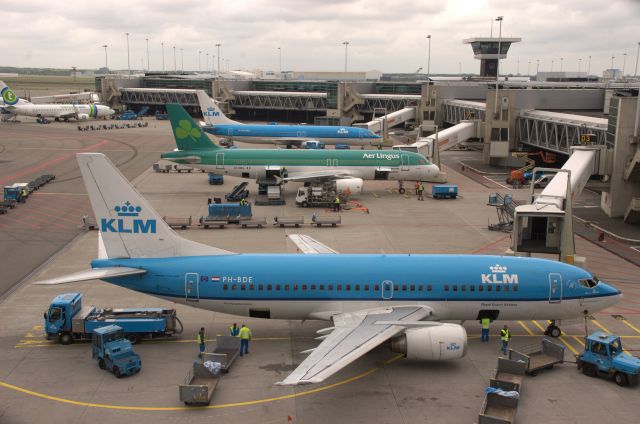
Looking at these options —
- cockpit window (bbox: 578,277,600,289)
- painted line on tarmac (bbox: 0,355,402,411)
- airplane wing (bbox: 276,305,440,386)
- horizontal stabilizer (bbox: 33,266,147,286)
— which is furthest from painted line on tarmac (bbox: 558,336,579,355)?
horizontal stabilizer (bbox: 33,266,147,286)

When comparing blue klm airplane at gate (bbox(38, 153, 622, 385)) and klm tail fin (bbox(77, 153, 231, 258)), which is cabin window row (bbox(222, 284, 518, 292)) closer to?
blue klm airplane at gate (bbox(38, 153, 622, 385))

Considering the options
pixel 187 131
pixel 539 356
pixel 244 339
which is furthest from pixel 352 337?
pixel 187 131

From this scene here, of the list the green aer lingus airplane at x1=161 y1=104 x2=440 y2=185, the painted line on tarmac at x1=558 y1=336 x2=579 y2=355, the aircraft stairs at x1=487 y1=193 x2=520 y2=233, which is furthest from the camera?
the green aer lingus airplane at x1=161 y1=104 x2=440 y2=185

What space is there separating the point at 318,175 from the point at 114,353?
4366 centimetres

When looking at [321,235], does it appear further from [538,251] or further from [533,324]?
[533,324]

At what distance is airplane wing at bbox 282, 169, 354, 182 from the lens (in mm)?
67438

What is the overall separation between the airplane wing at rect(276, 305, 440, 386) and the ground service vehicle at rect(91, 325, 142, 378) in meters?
8.13

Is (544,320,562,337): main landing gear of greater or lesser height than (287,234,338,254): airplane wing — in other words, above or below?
below

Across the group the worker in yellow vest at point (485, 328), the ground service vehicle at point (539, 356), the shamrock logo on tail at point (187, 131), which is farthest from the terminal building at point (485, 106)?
the shamrock logo on tail at point (187, 131)

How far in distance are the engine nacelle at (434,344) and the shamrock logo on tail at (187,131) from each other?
48.2m

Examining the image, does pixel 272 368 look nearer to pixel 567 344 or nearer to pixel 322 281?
pixel 322 281

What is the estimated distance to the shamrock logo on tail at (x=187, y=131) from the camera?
67938mm

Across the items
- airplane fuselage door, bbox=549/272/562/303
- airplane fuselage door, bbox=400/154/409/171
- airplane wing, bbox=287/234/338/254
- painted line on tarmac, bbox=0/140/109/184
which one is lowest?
painted line on tarmac, bbox=0/140/109/184

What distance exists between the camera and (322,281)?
29125 millimetres
